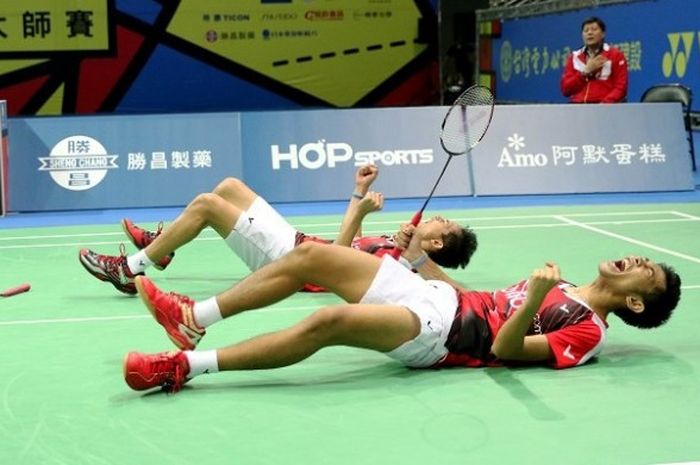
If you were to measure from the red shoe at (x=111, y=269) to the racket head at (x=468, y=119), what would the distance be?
2.00 metres

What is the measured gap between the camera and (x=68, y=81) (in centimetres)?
1928

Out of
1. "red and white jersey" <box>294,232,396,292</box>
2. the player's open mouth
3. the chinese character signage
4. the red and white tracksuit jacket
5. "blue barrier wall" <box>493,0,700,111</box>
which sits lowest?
the player's open mouth

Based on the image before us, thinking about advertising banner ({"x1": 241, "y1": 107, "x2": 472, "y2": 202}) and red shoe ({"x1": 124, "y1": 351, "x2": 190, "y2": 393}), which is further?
advertising banner ({"x1": 241, "y1": 107, "x2": 472, "y2": 202})

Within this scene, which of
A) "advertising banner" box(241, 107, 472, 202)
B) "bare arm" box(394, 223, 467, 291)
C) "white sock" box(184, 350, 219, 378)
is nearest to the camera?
"white sock" box(184, 350, 219, 378)

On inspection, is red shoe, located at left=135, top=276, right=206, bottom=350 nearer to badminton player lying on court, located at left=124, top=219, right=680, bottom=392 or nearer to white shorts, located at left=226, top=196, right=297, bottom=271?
badminton player lying on court, located at left=124, top=219, right=680, bottom=392

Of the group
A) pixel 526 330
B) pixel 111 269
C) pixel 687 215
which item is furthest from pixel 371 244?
pixel 687 215

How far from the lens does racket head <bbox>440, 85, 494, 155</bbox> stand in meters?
6.53

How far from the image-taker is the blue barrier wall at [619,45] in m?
13.0

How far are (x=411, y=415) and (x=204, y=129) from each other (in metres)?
6.32

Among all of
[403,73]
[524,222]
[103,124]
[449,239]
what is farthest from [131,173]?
[403,73]

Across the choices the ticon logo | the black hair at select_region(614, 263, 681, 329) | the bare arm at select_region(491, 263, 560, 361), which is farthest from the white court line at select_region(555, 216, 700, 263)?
the bare arm at select_region(491, 263, 560, 361)

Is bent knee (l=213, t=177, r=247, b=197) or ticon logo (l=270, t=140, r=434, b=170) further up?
ticon logo (l=270, t=140, r=434, b=170)

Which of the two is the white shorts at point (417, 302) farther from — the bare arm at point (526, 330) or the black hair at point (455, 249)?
the black hair at point (455, 249)

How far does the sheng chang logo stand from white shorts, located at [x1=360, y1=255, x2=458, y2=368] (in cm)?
578
